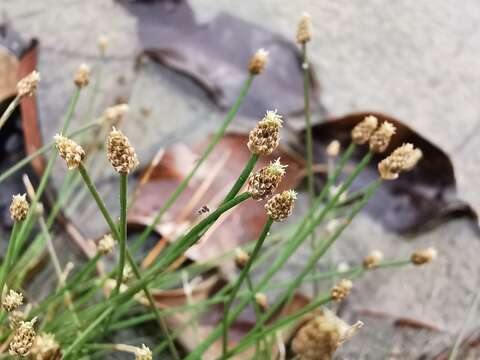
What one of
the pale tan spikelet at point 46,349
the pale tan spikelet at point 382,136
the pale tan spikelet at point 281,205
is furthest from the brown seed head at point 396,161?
the pale tan spikelet at point 46,349

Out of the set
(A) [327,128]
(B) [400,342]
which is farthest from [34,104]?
(B) [400,342]

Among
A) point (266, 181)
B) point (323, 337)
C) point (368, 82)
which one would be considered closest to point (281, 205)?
point (266, 181)

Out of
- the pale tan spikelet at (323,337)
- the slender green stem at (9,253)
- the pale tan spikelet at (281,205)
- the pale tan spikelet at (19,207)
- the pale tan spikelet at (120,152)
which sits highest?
the pale tan spikelet at (120,152)

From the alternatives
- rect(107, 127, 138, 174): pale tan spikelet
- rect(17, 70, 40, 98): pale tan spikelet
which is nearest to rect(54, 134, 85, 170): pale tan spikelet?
rect(107, 127, 138, 174): pale tan spikelet

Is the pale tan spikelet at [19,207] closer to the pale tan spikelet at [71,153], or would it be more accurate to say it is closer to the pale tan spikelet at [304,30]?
the pale tan spikelet at [71,153]

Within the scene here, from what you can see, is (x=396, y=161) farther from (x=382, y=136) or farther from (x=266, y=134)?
(x=266, y=134)

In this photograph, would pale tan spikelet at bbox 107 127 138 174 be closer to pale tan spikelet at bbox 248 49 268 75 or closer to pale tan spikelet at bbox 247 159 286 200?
pale tan spikelet at bbox 247 159 286 200
